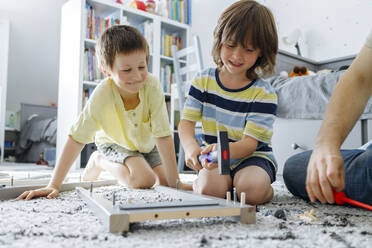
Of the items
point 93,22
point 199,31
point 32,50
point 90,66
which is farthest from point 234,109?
point 32,50

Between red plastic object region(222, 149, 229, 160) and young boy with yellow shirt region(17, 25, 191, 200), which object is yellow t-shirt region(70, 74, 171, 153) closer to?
young boy with yellow shirt region(17, 25, 191, 200)

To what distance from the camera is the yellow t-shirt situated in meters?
1.12

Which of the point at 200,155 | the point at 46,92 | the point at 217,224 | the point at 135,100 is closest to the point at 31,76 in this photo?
the point at 46,92

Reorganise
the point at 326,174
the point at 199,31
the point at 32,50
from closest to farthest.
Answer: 1. the point at 326,174
2. the point at 199,31
3. the point at 32,50

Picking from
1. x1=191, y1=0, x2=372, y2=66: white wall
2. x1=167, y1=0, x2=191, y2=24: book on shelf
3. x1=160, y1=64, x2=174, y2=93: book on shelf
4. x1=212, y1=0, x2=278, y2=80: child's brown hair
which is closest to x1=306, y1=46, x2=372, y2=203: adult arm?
x1=212, y1=0, x2=278, y2=80: child's brown hair

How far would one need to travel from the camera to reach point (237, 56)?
2.97 feet

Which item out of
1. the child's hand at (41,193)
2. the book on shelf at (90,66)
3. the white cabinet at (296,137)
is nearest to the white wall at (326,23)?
the white cabinet at (296,137)

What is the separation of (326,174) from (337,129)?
113 mm

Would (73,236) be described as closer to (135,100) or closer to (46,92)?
(135,100)

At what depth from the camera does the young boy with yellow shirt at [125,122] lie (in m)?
1.08

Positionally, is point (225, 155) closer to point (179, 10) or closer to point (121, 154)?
point (121, 154)

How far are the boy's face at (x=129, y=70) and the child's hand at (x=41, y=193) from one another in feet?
1.32

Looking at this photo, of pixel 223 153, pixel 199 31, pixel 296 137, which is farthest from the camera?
pixel 199 31

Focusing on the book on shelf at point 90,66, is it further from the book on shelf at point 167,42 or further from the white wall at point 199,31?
the white wall at point 199,31
